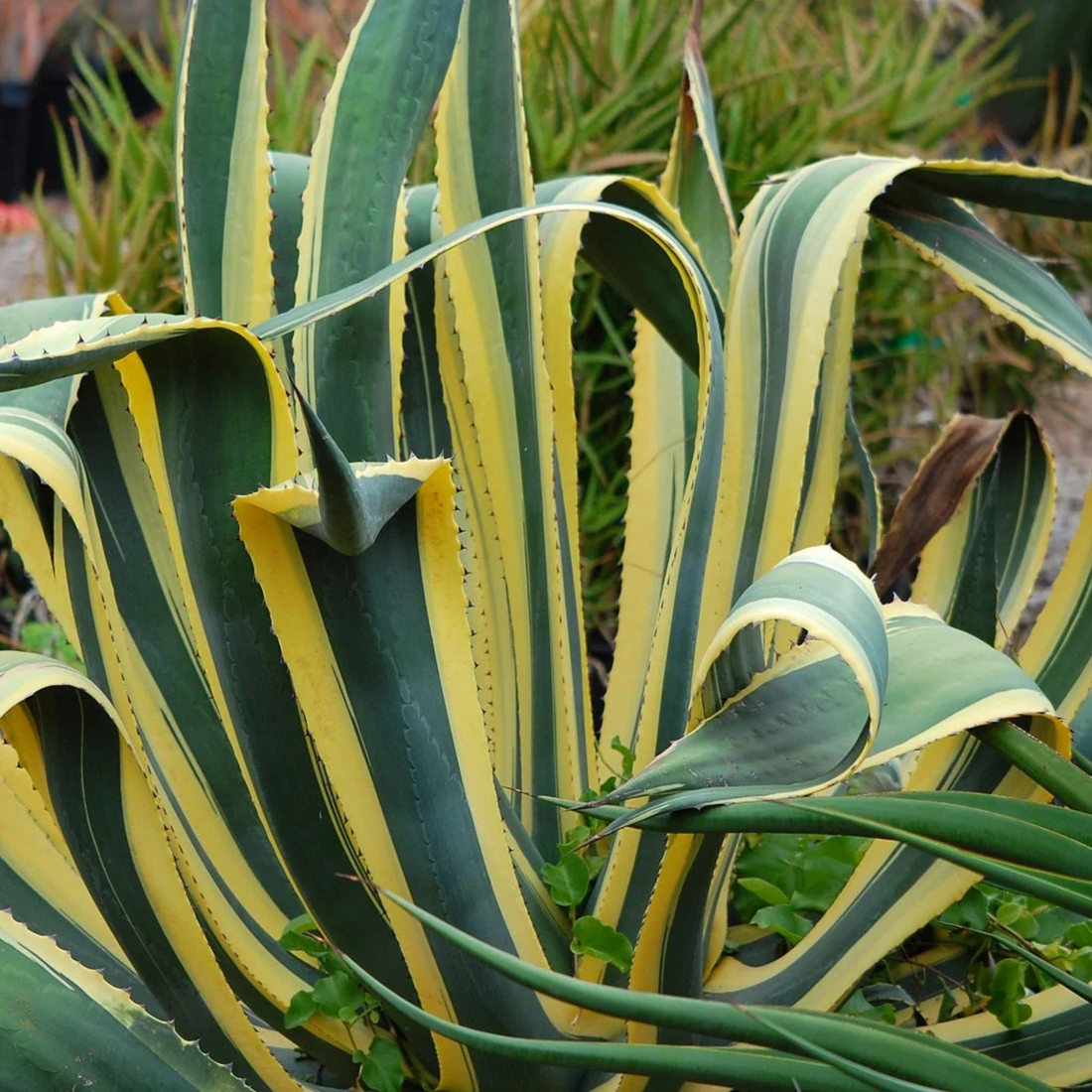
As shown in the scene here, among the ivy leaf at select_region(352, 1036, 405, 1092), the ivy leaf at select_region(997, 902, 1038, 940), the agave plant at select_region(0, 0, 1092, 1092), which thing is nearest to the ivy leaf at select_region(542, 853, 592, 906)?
the agave plant at select_region(0, 0, 1092, 1092)

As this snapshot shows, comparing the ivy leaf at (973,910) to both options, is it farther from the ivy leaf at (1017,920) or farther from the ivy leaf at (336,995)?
the ivy leaf at (336,995)

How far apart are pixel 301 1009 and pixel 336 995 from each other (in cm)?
2

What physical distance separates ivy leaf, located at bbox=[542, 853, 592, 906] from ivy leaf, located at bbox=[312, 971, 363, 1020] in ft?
0.38

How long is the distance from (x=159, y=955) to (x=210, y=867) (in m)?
0.09

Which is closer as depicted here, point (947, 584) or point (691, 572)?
point (691, 572)

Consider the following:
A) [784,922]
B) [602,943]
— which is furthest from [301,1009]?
[784,922]

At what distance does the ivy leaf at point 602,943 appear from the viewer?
0.66 meters

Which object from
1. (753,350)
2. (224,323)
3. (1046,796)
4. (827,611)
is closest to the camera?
(827,611)

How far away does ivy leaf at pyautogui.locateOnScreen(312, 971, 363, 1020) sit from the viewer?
2.16 ft

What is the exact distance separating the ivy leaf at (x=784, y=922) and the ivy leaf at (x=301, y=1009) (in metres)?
0.24

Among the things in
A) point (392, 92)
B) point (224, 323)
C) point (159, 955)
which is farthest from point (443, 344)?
point (159, 955)

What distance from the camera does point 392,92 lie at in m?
0.75

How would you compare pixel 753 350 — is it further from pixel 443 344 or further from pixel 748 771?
pixel 748 771

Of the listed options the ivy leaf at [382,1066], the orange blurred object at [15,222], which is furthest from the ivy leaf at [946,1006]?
the orange blurred object at [15,222]
